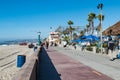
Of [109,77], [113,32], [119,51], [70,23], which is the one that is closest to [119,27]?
[113,32]

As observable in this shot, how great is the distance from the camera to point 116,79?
1208 centimetres

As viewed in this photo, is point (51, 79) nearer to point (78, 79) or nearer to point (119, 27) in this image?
point (78, 79)

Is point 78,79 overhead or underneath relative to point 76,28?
underneath

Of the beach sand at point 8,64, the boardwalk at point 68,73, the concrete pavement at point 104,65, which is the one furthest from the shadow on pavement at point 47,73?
the beach sand at point 8,64

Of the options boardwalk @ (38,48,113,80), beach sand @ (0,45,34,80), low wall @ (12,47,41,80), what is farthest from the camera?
beach sand @ (0,45,34,80)

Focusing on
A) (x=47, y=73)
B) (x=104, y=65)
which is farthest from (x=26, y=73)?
(x=104, y=65)

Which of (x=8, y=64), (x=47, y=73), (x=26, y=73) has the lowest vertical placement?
(x=8, y=64)

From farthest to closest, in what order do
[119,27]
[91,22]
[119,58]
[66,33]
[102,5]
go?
[66,33], [91,22], [102,5], [119,27], [119,58]

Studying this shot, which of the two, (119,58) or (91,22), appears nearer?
(119,58)

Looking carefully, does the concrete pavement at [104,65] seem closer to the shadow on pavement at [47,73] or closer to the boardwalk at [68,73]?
the boardwalk at [68,73]

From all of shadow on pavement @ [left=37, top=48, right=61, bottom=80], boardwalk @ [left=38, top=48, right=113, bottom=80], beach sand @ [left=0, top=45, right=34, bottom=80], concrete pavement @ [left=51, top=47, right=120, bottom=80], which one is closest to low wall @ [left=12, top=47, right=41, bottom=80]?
shadow on pavement @ [left=37, top=48, right=61, bottom=80]

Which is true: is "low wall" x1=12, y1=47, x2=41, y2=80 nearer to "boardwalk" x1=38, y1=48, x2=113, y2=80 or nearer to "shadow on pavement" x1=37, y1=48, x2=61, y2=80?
"shadow on pavement" x1=37, y1=48, x2=61, y2=80

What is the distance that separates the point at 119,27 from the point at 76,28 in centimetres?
10334

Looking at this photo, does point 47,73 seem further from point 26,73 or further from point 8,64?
point 8,64
